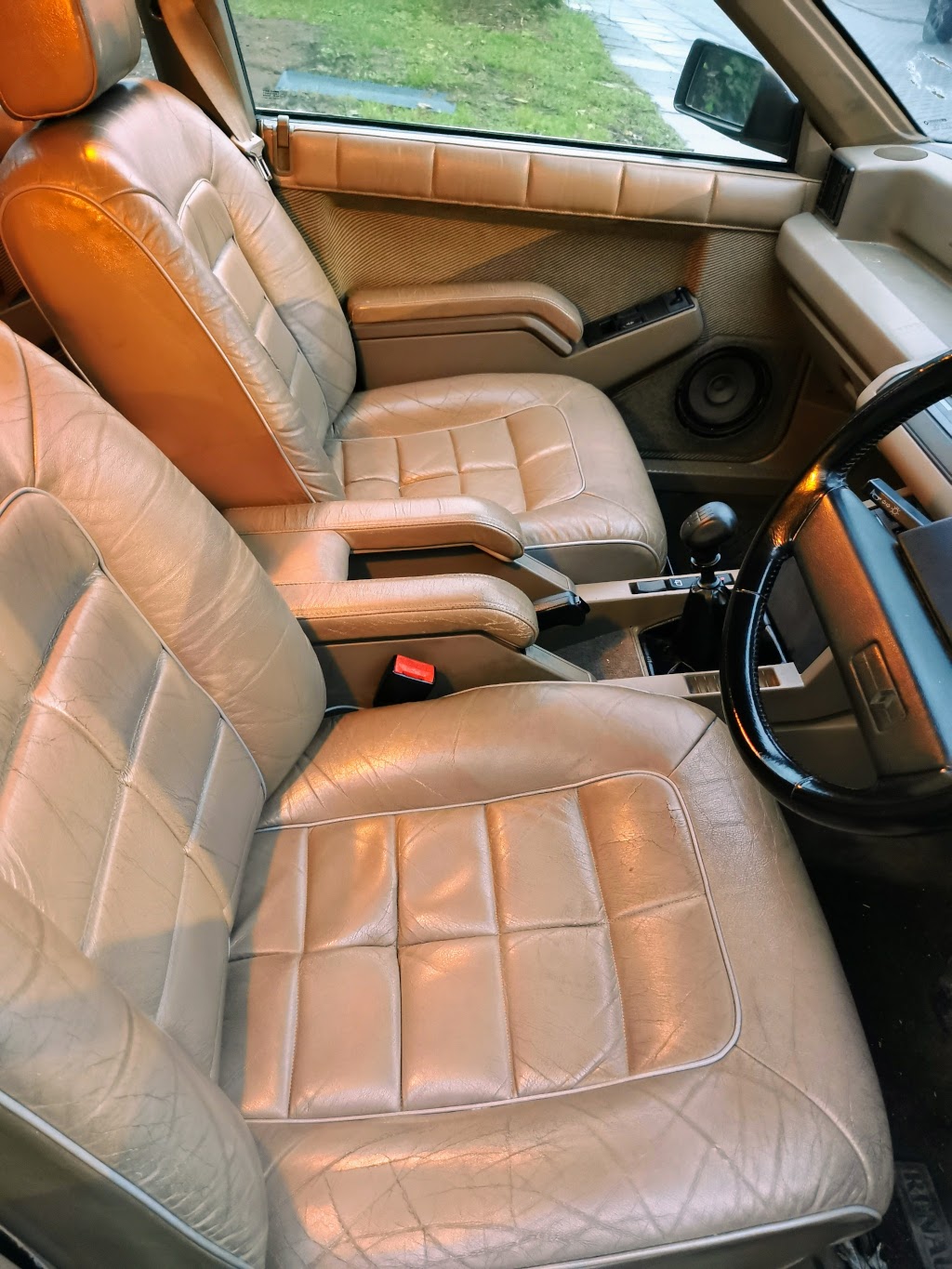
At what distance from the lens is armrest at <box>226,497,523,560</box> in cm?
130

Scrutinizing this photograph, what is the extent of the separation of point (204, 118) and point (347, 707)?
101cm

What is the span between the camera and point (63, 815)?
71cm

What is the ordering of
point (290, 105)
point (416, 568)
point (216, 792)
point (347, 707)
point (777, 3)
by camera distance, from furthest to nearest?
point (290, 105)
point (777, 3)
point (416, 568)
point (347, 707)
point (216, 792)

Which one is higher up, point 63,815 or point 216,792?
point 63,815

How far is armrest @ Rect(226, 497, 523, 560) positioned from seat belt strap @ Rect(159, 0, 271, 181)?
32.7 inches

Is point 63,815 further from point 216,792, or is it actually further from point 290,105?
point 290,105

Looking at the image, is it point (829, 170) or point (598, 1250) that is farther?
point (829, 170)

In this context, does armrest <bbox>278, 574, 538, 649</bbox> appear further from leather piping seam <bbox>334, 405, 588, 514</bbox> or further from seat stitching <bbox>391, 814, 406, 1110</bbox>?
leather piping seam <bbox>334, 405, 588, 514</bbox>

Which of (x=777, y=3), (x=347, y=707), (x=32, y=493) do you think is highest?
(x=777, y=3)

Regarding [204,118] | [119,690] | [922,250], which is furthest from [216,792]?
[922,250]

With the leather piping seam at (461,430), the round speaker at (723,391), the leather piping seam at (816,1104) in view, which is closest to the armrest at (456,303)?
the leather piping seam at (461,430)

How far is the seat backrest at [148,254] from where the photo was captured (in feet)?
3.53

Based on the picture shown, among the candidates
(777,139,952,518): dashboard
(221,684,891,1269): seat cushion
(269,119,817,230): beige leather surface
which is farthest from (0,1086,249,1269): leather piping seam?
(269,119,817,230): beige leather surface

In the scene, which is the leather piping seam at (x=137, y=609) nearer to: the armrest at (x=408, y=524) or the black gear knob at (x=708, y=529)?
the armrest at (x=408, y=524)
